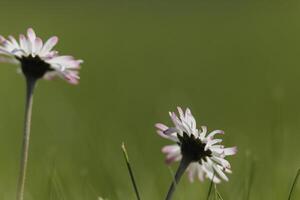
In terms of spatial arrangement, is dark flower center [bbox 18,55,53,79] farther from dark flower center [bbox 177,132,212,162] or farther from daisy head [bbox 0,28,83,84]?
dark flower center [bbox 177,132,212,162]

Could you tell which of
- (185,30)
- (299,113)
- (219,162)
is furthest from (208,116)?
(185,30)

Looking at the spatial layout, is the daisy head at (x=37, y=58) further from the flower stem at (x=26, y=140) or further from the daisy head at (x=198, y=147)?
the daisy head at (x=198, y=147)

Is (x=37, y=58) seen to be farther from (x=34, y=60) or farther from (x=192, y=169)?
(x=192, y=169)

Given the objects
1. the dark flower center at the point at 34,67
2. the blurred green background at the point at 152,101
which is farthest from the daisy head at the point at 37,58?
the blurred green background at the point at 152,101

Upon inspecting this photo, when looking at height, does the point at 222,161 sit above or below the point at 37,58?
below

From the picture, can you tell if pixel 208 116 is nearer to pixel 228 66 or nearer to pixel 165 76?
pixel 165 76

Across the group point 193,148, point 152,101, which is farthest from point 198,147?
point 152,101
